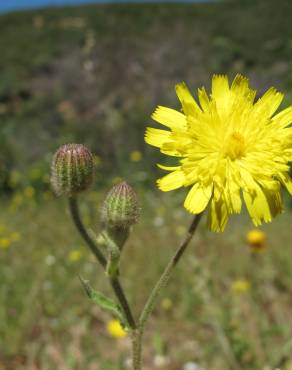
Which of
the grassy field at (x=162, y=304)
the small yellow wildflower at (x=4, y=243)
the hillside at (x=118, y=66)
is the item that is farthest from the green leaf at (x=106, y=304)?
the hillside at (x=118, y=66)

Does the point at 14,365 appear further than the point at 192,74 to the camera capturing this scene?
No

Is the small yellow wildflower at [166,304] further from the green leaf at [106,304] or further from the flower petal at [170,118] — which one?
the flower petal at [170,118]

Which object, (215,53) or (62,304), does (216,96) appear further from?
(215,53)

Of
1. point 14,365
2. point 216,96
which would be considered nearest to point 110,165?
point 14,365

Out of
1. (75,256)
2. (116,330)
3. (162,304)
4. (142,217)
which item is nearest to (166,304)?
(162,304)

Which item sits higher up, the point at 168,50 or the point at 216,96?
the point at 168,50

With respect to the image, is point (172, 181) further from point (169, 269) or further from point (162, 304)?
point (162, 304)

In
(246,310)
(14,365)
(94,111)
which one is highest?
(94,111)
